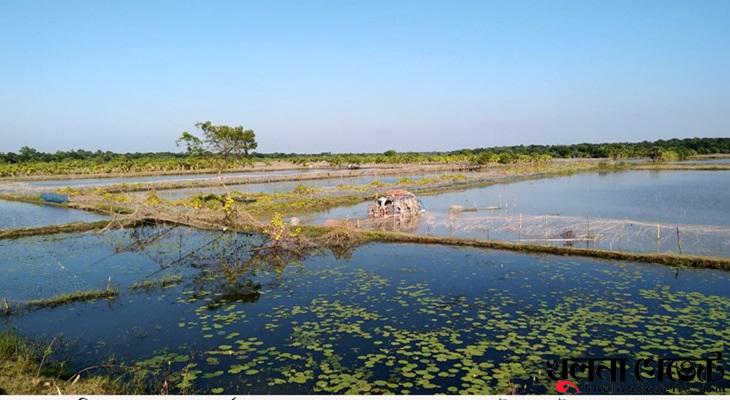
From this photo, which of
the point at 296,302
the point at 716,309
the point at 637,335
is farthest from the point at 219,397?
the point at 716,309

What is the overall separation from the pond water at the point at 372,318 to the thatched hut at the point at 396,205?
7.29 metres

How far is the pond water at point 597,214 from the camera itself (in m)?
16.6

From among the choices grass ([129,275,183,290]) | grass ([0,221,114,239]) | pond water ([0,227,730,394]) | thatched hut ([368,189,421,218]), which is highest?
thatched hut ([368,189,421,218])

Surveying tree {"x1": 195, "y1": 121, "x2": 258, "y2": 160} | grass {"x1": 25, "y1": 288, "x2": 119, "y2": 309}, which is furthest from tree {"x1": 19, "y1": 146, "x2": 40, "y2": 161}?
grass {"x1": 25, "y1": 288, "x2": 119, "y2": 309}

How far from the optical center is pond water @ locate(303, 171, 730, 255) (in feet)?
54.3

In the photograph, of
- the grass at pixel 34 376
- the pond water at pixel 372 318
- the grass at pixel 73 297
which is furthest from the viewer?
the grass at pixel 73 297

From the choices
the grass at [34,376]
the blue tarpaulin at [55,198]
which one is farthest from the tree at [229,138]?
the grass at [34,376]

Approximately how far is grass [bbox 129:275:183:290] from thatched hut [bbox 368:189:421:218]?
452 inches

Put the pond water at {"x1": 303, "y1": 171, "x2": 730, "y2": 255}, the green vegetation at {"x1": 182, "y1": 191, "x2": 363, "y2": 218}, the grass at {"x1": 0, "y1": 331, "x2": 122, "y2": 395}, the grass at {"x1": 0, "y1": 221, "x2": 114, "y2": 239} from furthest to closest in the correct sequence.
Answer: the green vegetation at {"x1": 182, "y1": 191, "x2": 363, "y2": 218} → the grass at {"x1": 0, "y1": 221, "x2": 114, "y2": 239} → the pond water at {"x1": 303, "y1": 171, "x2": 730, "y2": 255} → the grass at {"x1": 0, "y1": 331, "x2": 122, "y2": 395}

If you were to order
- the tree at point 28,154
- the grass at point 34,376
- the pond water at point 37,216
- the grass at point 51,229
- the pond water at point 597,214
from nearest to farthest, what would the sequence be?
1. the grass at point 34,376
2. the pond water at point 597,214
3. the grass at point 51,229
4. the pond water at point 37,216
5. the tree at point 28,154

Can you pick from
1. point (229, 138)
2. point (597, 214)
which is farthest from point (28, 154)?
point (597, 214)

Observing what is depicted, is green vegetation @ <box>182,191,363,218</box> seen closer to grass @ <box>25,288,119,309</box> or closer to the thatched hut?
the thatched hut

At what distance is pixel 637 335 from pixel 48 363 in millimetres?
9651

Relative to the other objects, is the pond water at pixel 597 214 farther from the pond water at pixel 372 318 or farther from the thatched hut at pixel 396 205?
the pond water at pixel 372 318
